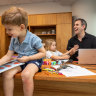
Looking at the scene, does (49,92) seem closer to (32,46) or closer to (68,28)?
(32,46)

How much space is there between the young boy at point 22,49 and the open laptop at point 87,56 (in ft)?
1.48

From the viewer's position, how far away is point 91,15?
3.52 metres

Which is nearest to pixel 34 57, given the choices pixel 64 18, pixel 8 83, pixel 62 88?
pixel 8 83

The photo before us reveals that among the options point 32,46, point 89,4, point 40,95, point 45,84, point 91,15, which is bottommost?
point 40,95

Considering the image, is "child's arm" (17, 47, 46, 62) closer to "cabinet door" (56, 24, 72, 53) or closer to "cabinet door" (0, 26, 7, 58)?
"cabinet door" (56, 24, 72, 53)

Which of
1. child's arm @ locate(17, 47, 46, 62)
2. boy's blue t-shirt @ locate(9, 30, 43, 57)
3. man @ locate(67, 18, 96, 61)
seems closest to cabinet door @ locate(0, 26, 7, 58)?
man @ locate(67, 18, 96, 61)

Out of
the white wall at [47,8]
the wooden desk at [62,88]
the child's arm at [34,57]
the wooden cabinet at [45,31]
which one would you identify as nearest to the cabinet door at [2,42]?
the wooden cabinet at [45,31]

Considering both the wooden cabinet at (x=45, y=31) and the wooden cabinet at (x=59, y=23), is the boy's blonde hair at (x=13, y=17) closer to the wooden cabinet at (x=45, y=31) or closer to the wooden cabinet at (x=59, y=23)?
the wooden cabinet at (x=59, y=23)

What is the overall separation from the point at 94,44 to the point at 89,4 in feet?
6.98

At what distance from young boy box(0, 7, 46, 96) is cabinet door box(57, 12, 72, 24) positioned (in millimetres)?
2873

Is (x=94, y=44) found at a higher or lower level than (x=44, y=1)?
lower

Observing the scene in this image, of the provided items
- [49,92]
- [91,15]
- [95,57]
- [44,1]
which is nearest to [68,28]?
[91,15]

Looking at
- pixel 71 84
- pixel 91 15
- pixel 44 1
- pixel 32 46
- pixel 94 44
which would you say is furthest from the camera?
pixel 44 1

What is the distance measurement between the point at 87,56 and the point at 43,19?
2.91 meters
